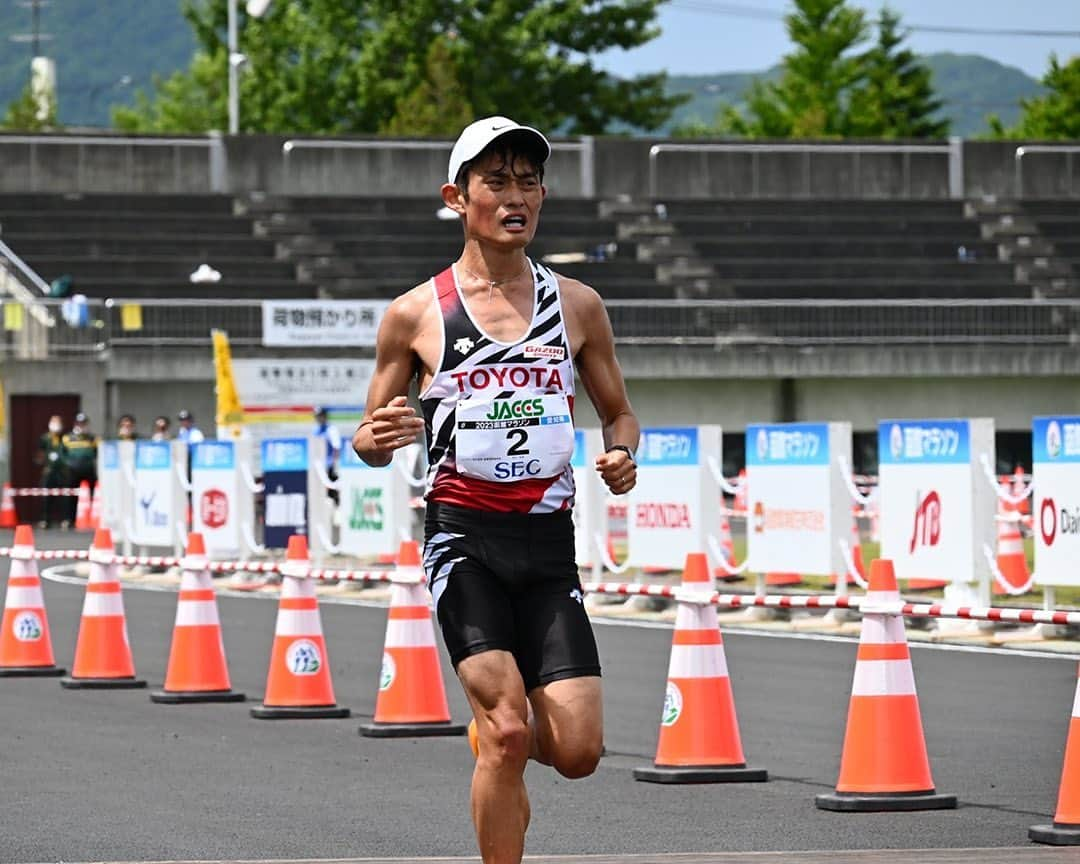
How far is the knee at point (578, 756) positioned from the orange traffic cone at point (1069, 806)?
2526 millimetres

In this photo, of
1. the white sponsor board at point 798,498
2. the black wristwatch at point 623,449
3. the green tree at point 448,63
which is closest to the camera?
the black wristwatch at point 623,449

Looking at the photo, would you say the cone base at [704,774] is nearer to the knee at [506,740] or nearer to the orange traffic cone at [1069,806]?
the orange traffic cone at [1069,806]

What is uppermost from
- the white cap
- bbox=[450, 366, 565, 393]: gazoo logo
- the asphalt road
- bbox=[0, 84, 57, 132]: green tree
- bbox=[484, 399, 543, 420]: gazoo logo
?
bbox=[0, 84, 57, 132]: green tree

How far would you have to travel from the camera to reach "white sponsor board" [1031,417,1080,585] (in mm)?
18297

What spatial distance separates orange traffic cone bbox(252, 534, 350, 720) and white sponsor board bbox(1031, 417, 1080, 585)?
6041 mm

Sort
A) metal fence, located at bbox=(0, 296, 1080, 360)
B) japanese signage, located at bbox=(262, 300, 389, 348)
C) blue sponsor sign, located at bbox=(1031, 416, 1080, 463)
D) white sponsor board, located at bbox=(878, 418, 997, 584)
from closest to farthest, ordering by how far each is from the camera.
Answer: blue sponsor sign, located at bbox=(1031, 416, 1080, 463), white sponsor board, located at bbox=(878, 418, 997, 584), japanese signage, located at bbox=(262, 300, 389, 348), metal fence, located at bbox=(0, 296, 1080, 360)

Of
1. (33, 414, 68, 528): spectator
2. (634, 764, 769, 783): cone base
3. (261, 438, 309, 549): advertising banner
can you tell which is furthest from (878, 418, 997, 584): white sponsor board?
(33, 414, 68, 528): spectator

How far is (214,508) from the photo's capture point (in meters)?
28.6

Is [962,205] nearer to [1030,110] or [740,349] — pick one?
[740,349]

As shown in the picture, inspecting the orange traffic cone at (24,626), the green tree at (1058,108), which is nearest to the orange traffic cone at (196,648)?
the orange traffic cone at (24,626)

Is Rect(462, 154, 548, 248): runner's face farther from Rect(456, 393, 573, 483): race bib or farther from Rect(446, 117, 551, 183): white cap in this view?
Rect(456, 393, 573, 483): race bib

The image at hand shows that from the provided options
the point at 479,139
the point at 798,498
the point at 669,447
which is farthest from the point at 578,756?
the point at 669,447

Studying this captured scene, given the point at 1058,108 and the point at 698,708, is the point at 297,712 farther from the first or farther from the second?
the point at 1058,108

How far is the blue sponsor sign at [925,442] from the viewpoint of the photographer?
19.6 m
